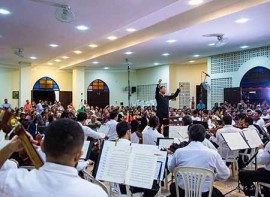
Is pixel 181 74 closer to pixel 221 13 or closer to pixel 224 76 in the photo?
pixel 224 76

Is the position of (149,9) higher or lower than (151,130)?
higher

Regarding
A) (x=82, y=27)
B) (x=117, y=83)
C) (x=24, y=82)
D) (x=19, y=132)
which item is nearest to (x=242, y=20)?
(x=82, y=27)

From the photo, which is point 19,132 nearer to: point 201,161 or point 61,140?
point 61,140

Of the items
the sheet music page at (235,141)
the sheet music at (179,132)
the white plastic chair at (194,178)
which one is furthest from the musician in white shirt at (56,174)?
the sheet music at (179,132)

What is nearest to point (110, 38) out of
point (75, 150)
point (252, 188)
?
point (252, 188)

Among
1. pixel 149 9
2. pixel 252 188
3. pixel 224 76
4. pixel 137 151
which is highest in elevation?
pixel 149 9

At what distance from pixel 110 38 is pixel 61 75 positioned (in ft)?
31.1

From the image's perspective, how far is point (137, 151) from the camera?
9.59ft

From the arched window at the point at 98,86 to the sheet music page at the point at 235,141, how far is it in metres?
16.9

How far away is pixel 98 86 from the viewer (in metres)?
21.6

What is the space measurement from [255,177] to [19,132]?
11.4 ft

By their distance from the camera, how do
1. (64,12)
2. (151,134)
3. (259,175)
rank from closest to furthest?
(259,175) < (151,134) < (64,12)

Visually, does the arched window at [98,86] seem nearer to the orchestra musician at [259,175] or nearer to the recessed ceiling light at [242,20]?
the recessed ceiling light at [242,20]

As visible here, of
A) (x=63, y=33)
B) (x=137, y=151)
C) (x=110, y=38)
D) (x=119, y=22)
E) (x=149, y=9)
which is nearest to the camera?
(x=137, y=151)
